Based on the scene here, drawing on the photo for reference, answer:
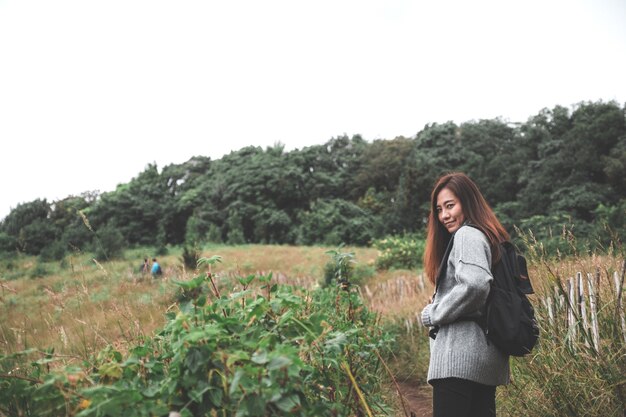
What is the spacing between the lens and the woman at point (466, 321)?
1.77m

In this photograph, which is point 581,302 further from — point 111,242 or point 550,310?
point 111,242

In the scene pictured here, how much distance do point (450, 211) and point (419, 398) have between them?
3.43 metres

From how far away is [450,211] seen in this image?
212cm

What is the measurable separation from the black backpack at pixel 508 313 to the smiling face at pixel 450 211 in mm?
267

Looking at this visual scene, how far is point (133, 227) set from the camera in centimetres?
3469

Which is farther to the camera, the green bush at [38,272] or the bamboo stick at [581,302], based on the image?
the green bush at [38,272]

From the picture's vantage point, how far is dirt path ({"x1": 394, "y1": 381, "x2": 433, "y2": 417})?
416 cm

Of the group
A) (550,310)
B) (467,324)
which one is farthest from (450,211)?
(550,310)

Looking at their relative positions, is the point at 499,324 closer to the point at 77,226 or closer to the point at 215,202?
the point at 77,226

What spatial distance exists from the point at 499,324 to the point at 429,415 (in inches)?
116

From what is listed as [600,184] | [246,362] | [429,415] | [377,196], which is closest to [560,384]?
[429,415]

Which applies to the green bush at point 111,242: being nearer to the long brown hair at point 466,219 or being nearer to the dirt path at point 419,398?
the dirt path at point 419,398

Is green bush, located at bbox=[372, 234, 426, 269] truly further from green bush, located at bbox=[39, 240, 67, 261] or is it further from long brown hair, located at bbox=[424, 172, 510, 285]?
green bush, located at bbox=[39, 240, 67, 261]

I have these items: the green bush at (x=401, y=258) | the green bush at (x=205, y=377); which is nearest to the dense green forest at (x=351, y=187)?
the green bush at (x=401, y=258)
